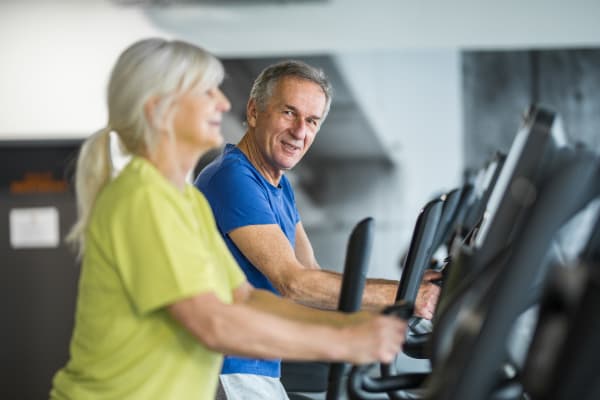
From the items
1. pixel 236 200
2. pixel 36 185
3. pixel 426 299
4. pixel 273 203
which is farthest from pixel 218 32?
pixel 426 299

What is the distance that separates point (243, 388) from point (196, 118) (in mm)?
952

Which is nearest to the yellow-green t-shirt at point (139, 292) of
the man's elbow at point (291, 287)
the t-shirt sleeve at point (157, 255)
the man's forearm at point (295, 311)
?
the t-shirt sleeve at point (157, 255)

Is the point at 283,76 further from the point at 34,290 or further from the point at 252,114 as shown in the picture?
the point at 34,290

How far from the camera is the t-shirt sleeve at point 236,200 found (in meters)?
2.31

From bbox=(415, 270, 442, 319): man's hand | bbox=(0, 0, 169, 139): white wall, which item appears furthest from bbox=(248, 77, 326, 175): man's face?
bbox=(0, 0, 169, 139): white wall

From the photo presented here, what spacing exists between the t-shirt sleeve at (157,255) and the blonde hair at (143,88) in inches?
6.6

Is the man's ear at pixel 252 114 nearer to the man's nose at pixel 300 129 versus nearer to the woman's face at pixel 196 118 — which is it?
the man's nose at pixel 300 129

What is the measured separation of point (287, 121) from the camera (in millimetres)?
2676

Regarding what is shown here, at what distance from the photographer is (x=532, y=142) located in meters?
1.36

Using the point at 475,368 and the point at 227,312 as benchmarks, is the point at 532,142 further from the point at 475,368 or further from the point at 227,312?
the point at 227,312

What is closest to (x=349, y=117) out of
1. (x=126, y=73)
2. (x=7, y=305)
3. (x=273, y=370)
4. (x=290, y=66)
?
(x=7, y=305)

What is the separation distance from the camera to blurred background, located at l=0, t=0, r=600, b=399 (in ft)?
19.3

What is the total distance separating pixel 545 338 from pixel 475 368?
223mm

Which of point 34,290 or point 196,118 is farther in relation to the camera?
point 34,290
